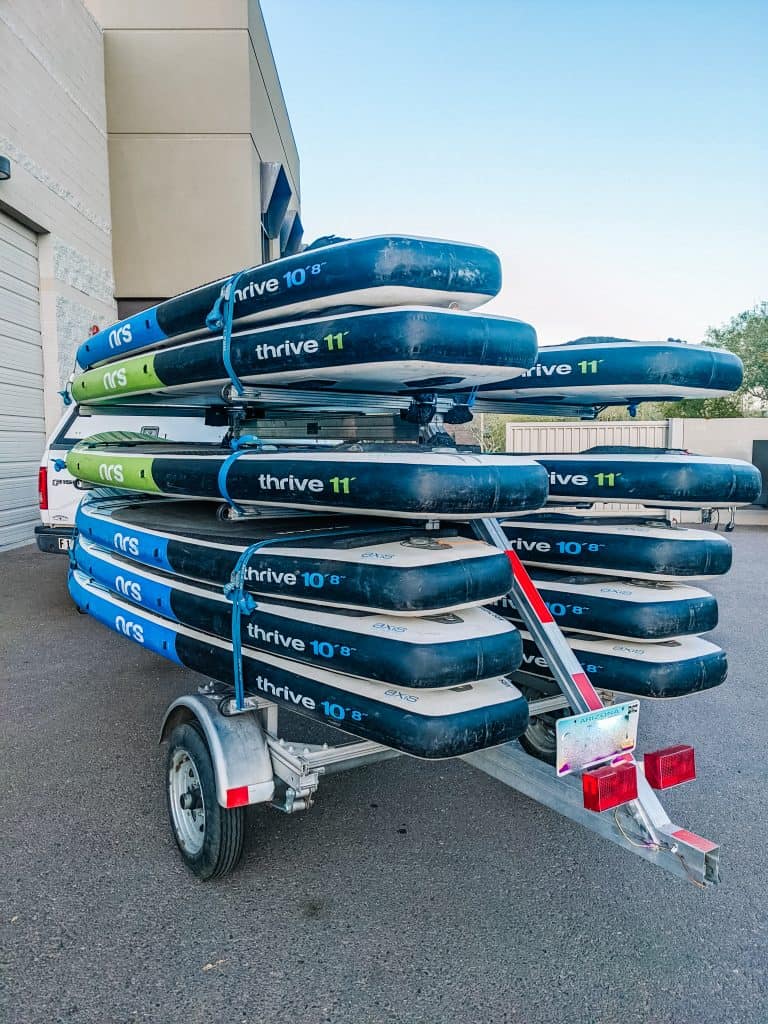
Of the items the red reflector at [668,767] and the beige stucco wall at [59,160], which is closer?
the red reflector at [668,767]

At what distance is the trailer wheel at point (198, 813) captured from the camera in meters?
2.98

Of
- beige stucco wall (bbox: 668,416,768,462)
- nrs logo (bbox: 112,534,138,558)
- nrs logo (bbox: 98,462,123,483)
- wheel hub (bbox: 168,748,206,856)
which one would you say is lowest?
wheel hub (bbox: 168,748,206,856)

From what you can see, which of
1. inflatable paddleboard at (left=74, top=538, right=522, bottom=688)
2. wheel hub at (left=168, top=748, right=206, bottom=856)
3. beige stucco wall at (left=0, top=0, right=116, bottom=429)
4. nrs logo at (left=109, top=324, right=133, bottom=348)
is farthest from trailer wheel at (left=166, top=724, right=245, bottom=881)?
beige stucco wall at (left=0, top=0, right=116, bottom=429)

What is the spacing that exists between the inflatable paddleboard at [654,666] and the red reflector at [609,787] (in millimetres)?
705

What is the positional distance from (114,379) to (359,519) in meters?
1.87

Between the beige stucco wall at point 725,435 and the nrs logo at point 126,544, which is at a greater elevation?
the beige stucco wall at point 725,435

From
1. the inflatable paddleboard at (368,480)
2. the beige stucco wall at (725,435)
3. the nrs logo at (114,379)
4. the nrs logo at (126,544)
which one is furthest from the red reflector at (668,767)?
the beige stucco wall at (725,435)

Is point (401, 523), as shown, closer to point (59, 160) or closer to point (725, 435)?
point (59, 160)

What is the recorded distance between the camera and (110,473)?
13.6 feet

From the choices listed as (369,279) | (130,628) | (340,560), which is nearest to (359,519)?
(340,560)

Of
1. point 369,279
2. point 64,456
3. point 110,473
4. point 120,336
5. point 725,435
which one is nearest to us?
point 369,279

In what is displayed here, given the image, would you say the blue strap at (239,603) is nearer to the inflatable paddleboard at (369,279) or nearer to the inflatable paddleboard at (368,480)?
the inflatable paddleboard at (368,480)

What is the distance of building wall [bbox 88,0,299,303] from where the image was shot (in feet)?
48.9

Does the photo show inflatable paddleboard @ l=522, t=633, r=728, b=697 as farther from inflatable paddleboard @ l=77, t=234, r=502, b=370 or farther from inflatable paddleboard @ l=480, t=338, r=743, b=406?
inflatable paddleboard @ l=77, t=234, r=502, b=370
